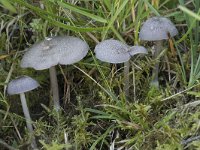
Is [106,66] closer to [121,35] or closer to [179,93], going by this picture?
[121,35]

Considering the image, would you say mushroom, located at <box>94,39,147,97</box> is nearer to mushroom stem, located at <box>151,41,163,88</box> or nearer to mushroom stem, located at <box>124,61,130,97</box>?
mushroom stem, located at <box>124,61,130,97</box>

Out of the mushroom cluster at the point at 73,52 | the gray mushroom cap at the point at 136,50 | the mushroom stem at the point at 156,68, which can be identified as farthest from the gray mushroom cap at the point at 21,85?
the mushroom stem at the point at 156,68

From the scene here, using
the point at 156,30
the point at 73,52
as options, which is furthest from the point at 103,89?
the point at 156,30

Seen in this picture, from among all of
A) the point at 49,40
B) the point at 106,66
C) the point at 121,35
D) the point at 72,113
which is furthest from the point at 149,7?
the point at 72,113

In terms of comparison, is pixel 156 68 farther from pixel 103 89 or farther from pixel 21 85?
pixel 21 85

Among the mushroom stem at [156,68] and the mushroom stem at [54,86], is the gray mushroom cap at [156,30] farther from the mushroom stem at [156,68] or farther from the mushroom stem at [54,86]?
the mushroom stem at [54,86]

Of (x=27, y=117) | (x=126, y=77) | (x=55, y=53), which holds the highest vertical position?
(x=55, y=53)

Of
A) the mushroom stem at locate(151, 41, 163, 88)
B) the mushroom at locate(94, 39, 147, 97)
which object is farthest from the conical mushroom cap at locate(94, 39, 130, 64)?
the mushroom stem at locate(151, 41, 163, 88)

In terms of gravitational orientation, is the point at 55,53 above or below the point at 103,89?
above
